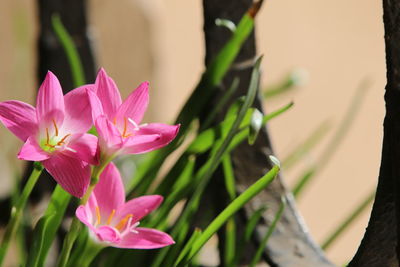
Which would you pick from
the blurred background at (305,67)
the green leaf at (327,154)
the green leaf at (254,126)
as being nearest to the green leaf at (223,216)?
the green leaf at (254,126)

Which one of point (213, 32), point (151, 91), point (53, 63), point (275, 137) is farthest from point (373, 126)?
point (213, 32)

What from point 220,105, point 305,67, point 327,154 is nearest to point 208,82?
point 220,105

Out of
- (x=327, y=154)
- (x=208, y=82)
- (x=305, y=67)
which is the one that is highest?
(x=208, y=82)

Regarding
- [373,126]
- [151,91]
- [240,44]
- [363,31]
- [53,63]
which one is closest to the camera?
[240,44]

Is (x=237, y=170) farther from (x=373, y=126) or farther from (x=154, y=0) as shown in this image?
(x=373, y=126)

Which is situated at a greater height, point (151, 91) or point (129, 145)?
point (129, 145)

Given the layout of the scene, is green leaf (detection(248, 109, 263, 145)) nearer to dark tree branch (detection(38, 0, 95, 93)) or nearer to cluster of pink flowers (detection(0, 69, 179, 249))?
cluster of pink flowers (detection(0, 69, 179, 249))

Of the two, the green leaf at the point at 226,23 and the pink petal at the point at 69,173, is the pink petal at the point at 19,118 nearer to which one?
the pink petal at the point at 69,173

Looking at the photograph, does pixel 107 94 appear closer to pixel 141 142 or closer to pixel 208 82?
pixel 141 142
